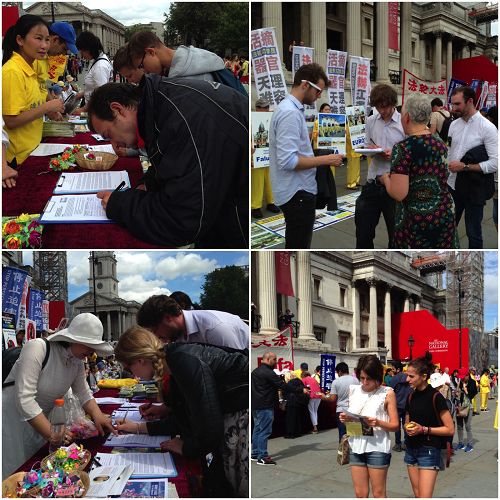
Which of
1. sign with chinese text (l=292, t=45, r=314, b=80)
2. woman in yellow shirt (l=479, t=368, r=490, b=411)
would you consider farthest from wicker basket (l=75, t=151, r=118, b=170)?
sign with chinese text (l=292, t=45, r=314, b=80)

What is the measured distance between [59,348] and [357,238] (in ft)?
Answer: 6.35

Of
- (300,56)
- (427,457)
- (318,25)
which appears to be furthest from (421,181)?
(318,25)

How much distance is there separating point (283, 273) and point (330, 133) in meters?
2.21

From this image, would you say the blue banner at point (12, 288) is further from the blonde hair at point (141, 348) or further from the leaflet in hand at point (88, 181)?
the blonde hair at point (141, 348)

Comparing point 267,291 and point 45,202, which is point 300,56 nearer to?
point 267,291

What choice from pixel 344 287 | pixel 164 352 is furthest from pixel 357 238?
pixel 164 352

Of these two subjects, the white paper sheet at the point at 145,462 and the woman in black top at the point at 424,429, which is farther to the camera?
the woman in black top at the point at 424,429

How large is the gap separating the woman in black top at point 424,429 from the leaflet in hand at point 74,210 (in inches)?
76.7

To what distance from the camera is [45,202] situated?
2219 millimetres

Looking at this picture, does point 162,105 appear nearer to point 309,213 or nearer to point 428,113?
point 309,213

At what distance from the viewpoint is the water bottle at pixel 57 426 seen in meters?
2.32

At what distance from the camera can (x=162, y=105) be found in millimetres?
1941

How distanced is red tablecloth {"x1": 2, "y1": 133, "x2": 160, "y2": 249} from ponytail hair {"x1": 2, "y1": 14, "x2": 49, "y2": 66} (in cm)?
53

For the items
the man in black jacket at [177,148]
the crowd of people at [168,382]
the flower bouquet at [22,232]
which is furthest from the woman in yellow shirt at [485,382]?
the flower bouquet at [22,232]
